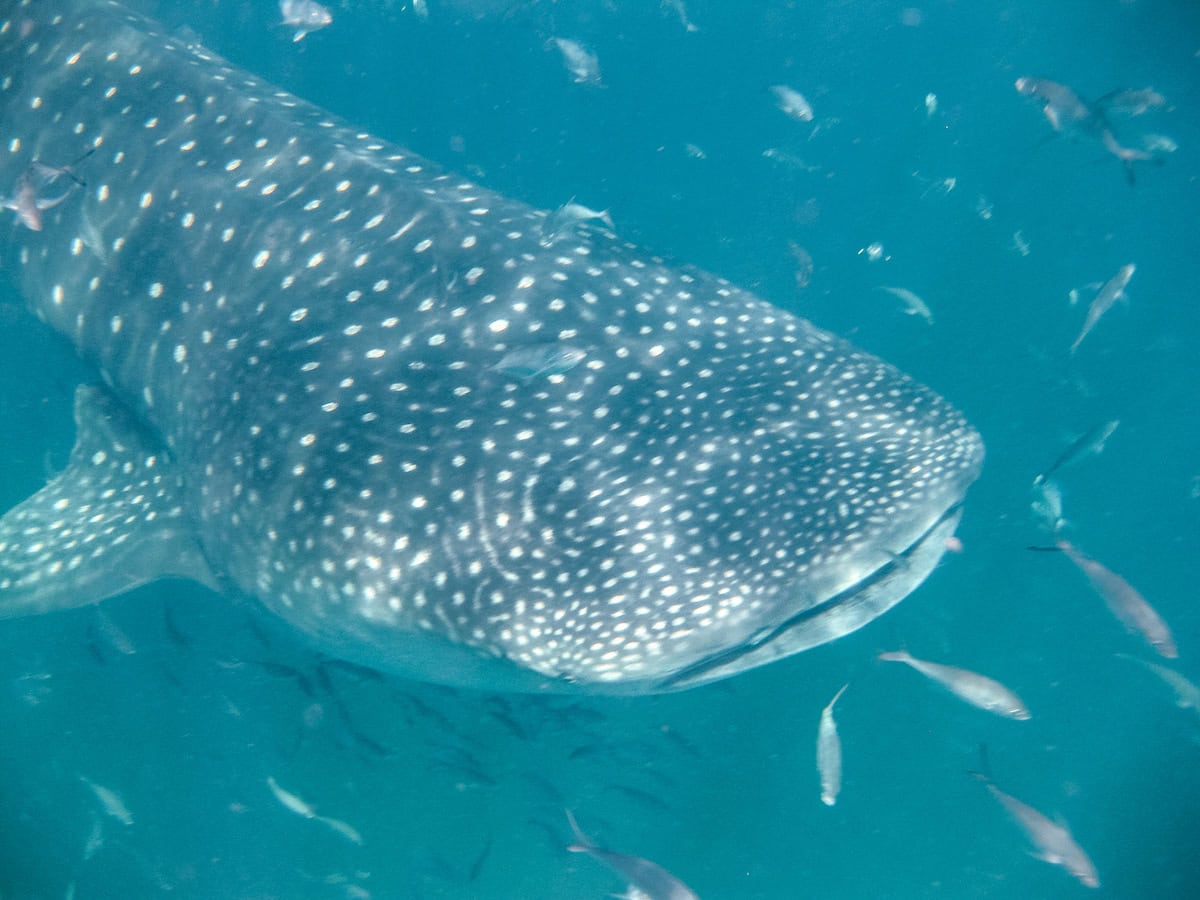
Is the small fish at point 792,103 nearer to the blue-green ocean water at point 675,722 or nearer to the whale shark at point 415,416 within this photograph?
A: the blue-green ocean water at point 675,722

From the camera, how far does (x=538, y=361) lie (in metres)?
3.28

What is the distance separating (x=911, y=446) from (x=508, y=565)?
1.89m

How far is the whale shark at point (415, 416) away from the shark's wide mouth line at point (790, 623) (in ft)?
0.05

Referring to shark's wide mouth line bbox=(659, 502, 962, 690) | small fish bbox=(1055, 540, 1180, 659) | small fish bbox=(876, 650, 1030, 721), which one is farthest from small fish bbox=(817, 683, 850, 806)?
small fish bbox=(1055, 540, 1180, 659)

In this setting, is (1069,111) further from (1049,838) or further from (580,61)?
(1049,838)

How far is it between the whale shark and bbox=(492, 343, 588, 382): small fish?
1cm

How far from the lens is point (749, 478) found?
10.2 feet

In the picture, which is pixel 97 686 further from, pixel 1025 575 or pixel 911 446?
pixel 1025 575

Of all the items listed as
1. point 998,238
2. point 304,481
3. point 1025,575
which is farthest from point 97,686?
point 998,238

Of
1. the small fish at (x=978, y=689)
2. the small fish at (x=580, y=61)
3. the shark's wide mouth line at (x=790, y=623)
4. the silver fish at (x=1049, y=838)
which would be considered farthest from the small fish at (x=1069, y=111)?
the silver fish at (x=1049, y=838)

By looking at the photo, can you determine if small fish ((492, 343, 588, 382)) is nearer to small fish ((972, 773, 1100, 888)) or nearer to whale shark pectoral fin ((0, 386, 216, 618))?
whale shark pectoral fin ((0, 386, 216, 618))

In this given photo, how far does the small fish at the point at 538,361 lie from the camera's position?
3277 mm

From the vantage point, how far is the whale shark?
295 centimetres

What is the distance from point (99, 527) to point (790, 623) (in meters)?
4.24
